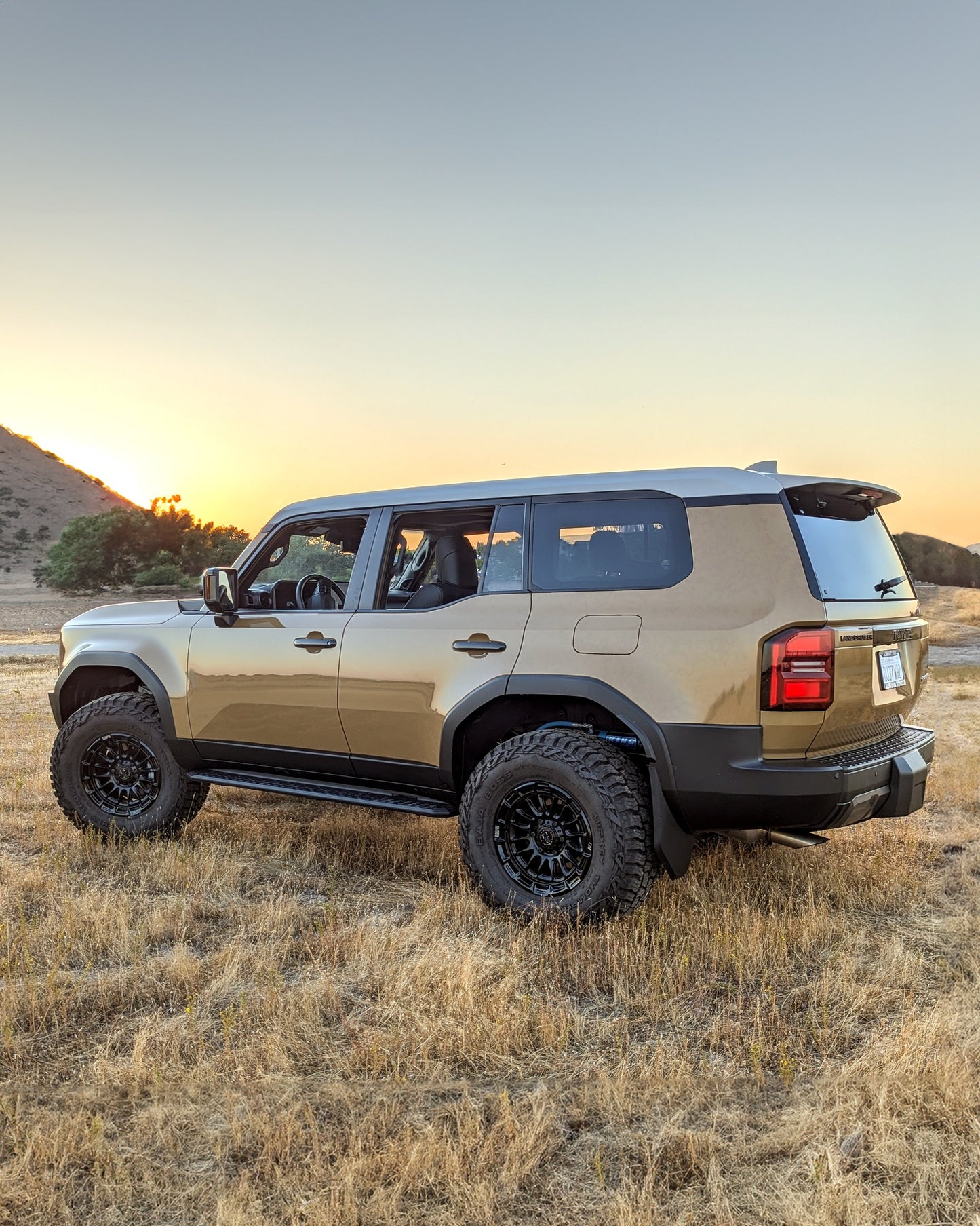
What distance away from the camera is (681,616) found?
3.86 m

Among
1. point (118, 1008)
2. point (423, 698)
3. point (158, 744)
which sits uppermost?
point (423, 698)

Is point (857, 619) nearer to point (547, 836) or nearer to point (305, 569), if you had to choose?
point (547, 836)

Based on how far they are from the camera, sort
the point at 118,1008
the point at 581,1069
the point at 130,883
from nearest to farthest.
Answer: the point at 581,1069
the point at 118,1008
the point at 130,883

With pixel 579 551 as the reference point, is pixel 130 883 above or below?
below

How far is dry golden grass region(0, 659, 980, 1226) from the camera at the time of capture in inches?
94.3

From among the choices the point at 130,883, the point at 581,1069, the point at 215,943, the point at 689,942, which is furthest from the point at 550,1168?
the point at 130,883

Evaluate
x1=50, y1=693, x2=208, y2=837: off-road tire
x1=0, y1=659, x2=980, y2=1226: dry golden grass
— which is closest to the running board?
x1=50, y1=693, x2=208, y2=837: off-road tire

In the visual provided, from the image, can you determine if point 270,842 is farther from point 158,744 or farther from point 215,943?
point 215,943

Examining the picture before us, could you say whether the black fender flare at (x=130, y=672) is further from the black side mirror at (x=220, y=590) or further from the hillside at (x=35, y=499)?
the hillside at (x=35, y=499)

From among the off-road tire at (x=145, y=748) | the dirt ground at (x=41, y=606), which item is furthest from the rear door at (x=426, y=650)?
the dirt ground at (x=41, y=606)

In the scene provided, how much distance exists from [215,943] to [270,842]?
1501 mm

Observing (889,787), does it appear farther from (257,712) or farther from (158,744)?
(158,744)

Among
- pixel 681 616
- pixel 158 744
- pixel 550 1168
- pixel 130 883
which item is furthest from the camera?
pixel 158 744

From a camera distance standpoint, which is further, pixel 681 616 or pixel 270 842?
pixel 270 842
